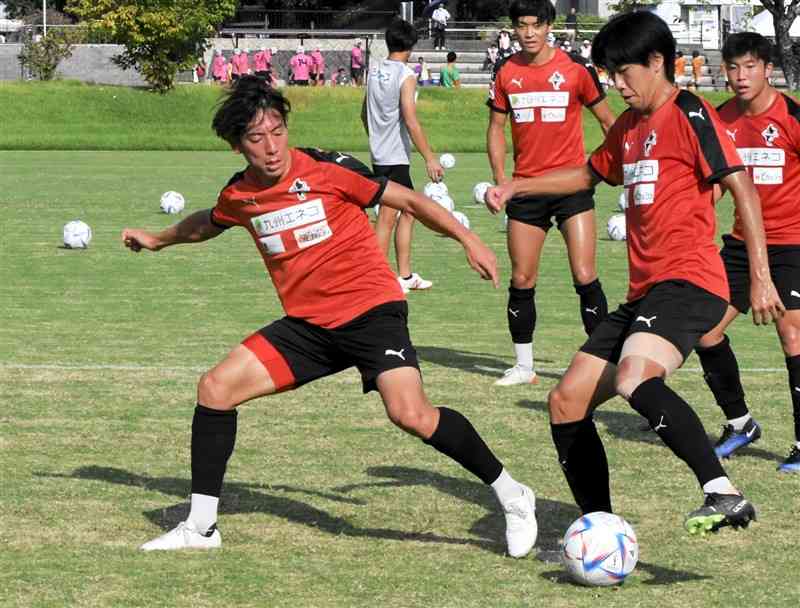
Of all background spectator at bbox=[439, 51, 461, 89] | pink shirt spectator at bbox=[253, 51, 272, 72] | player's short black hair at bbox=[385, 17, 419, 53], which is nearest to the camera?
player's short black hair at bbox=[385, 17, 419, 53]

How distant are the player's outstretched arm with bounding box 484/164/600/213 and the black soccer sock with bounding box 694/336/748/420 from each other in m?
1.95

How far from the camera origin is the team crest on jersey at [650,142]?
6656mm

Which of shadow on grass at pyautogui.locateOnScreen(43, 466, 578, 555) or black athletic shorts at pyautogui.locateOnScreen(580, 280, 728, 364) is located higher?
black athletic shorts at pyautogui.locateOnScreen(580, 280, 728, 364)

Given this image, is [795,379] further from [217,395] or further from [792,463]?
[217,395]

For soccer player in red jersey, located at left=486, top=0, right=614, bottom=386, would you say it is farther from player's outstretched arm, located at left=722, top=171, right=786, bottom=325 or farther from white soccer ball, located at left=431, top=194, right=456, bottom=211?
white soccer ball, located at left=431, top=194, right=456, bottom=211

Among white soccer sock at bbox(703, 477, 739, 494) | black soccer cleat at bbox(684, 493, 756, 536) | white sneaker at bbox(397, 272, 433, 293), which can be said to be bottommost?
white sneaker at bbox(397, 272, 433, 293)

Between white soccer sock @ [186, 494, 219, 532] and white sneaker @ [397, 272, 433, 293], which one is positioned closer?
white soccer sock @ [186, 494, 219, 532]

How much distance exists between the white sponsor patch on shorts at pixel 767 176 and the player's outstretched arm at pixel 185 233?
302 cm

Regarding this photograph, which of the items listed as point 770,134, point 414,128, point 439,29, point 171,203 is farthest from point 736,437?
point 439,29

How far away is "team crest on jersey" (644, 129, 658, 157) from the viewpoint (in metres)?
6.66

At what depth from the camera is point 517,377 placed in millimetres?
10922

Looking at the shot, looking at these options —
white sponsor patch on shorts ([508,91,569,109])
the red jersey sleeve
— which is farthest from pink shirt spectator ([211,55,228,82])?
the red jersey sleeve

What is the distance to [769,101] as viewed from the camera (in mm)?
8516

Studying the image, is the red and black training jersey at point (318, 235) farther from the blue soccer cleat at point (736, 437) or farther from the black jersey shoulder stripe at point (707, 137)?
the blue soccer cleat at point (736, 437)
